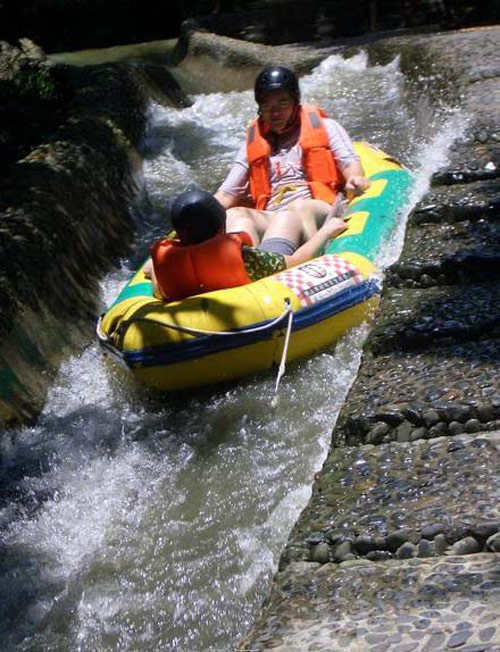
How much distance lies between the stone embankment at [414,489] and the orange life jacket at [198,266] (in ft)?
6.82

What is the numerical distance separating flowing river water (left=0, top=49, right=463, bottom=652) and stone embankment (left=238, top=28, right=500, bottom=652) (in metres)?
1.27

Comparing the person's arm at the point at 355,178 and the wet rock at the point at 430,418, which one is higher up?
the wet rock at the point at 430,418

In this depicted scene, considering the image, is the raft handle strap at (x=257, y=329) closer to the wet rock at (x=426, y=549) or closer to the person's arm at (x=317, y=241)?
the person's arm at (x=317, y=241)

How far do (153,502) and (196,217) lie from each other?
166cm

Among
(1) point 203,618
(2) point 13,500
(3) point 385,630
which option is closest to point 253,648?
(3) point 385,630

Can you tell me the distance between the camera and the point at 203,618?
11.8 ft

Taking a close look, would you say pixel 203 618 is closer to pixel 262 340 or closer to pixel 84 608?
pixel 84 608

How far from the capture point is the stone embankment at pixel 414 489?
1824 mm

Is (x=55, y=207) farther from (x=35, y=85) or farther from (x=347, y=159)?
(x=35, y=85)

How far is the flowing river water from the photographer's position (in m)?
3.68

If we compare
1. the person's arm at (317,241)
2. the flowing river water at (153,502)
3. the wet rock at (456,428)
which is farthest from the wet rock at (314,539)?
the person's arm at (317,241)

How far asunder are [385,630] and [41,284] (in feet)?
15.2

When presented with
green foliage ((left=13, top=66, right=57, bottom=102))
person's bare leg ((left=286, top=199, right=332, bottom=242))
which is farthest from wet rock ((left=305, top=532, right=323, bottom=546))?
green foliage ((left=13, top=66, right=57, bottom=102))

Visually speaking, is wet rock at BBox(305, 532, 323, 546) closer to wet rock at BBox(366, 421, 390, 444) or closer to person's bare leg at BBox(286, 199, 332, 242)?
wet rock at BBox(366, 421, 390, 444)
